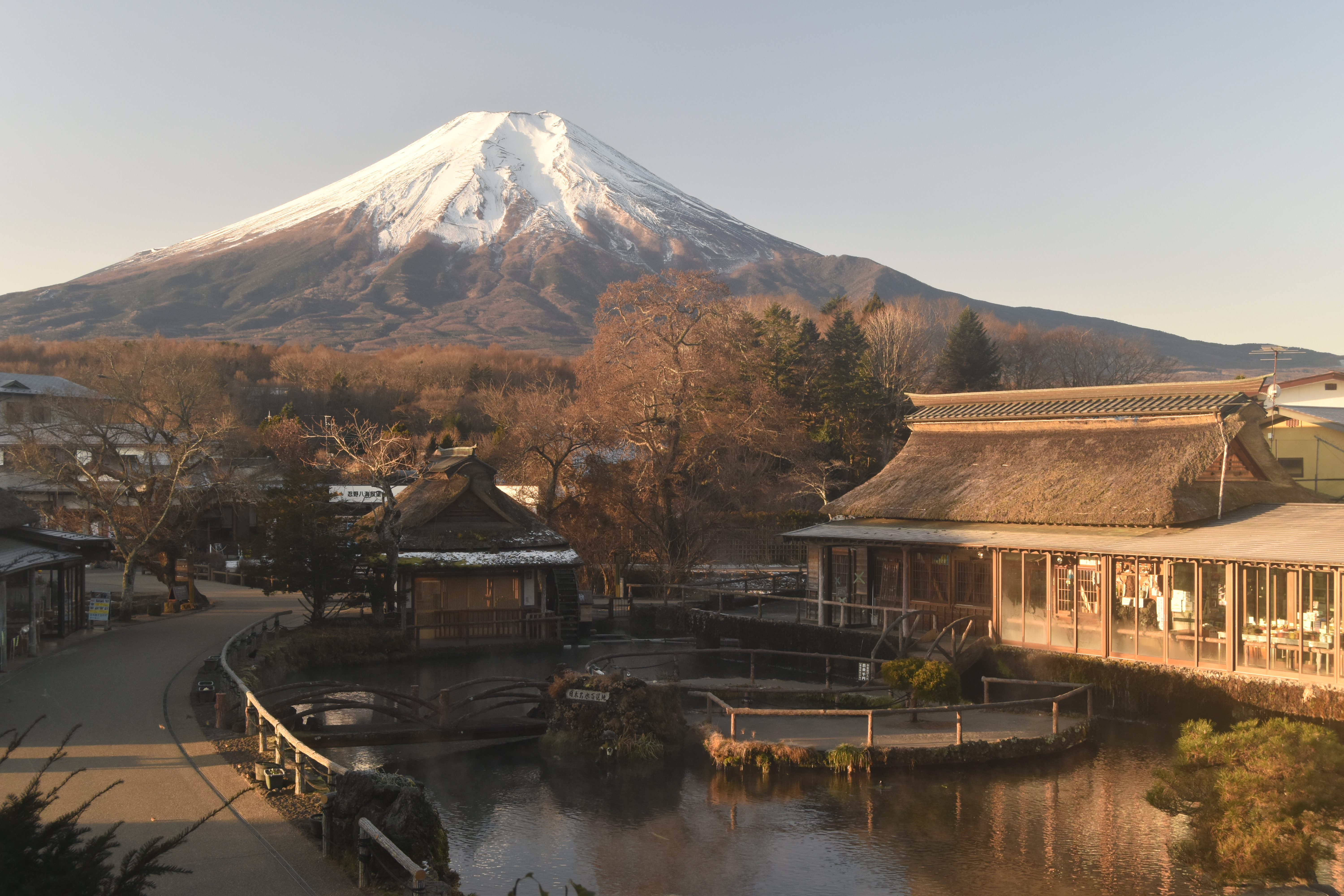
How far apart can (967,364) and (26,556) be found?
45196 mm

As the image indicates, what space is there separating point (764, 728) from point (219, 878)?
1057 cm

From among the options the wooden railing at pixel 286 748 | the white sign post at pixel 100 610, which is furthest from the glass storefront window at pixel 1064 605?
the white sign post at pixel 100 610

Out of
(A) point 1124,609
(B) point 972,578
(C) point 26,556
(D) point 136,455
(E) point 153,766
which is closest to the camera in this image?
(E) point 153,766

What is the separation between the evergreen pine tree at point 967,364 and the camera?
5541cm

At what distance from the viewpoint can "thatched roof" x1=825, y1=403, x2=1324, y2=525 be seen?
72.8ft

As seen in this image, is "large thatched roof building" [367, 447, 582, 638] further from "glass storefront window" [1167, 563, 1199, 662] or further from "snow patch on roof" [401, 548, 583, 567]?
"glass storefront window" [1167, 563, 1199, 662]

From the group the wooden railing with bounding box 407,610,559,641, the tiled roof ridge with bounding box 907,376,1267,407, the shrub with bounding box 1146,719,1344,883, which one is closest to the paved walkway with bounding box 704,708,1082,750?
the shrub with bounding box 1146,719,1344,883

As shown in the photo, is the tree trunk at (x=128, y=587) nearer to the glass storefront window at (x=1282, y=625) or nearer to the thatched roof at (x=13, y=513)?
the thatched roof at (x=13, y=513)

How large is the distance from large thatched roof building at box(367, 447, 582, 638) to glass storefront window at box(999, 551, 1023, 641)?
11414 millimetres

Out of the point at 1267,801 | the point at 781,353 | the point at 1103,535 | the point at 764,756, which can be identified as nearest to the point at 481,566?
the point at 764,756

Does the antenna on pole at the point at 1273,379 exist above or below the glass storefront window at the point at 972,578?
above

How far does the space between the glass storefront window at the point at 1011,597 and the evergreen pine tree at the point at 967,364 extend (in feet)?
107

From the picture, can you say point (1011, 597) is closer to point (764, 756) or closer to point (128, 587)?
point (764, 756)

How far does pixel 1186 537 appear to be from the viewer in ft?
67.5
